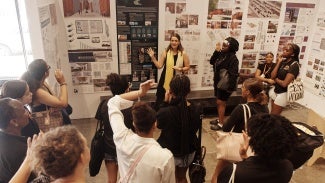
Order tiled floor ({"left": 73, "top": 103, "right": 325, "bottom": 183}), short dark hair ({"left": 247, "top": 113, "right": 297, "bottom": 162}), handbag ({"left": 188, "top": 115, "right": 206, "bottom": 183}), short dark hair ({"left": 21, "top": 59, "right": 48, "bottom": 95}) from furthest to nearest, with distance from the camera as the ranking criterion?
tiled floor ({"left": 73, "top": 103, "right": 325, "bottom": 183}) < handbag ({"left": 188, "top": 115, "right": 206, "bottom": 183}) < short dark hair ({"left": 21, "top": 59, "right": 48, "bottom": 95}) < short dark hair ({"left": 247, "top": 113, "right": 297, "bottom": 162})

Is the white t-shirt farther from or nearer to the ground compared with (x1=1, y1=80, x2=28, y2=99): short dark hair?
nearer to the ground

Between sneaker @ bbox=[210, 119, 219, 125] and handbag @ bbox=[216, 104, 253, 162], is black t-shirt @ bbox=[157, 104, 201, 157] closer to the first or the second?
handbag @ bbox=[216, 104, 253, 162]

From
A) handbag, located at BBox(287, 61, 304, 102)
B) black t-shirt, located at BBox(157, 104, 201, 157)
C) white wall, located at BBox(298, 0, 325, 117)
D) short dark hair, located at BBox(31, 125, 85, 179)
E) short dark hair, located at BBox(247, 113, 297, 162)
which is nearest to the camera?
short dark hair, located at BBox(31, 125, 85, 179)

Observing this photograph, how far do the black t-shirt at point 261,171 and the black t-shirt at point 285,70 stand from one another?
2399 millimetres

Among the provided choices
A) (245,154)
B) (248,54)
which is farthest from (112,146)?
(248,54)

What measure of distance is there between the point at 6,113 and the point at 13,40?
1.89 meters

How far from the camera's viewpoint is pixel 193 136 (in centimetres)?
239

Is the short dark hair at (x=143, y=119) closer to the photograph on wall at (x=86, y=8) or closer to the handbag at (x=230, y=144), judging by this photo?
the handbag at (x=230, y=144)

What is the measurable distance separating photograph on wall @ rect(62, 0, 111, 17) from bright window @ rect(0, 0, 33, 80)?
107cm

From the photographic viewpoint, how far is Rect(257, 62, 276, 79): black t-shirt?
4.61 meters

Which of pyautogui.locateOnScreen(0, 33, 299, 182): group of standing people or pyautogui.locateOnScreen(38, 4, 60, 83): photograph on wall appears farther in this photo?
pyautogui.locateOnScreen(38, 4, 60, 83): photograph on wall

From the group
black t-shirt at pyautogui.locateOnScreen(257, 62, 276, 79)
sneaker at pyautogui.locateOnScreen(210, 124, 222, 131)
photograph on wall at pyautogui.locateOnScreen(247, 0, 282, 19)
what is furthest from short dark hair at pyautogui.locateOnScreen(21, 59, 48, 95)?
photograph on wall at pyautogui.locateOnScreen(247, 0, 282, 19)

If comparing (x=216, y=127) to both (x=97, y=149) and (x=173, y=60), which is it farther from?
(x=97, y=149)

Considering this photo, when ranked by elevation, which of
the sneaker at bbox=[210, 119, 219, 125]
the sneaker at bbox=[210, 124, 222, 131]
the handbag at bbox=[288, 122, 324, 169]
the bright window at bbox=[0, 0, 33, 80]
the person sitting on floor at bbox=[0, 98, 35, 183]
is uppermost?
the bright window at bbox=[0, 0, 33, 80]
